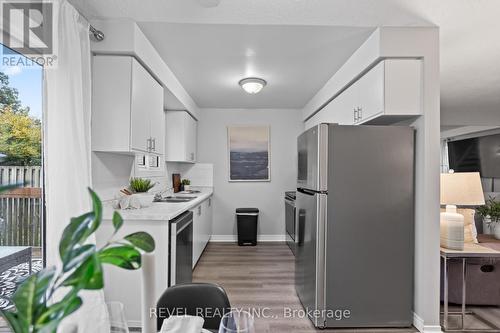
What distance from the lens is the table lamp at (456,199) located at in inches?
91.5

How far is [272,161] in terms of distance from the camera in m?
5.36

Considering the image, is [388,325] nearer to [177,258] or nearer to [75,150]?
[177,258]

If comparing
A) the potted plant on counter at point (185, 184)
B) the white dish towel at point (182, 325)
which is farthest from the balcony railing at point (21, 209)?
the potted plant on counter at point (185, 184)

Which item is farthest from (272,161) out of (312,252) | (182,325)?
(182,325)

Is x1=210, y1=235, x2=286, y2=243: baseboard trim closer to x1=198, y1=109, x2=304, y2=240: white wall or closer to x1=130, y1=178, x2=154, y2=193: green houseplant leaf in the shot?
x1=198, y1=109, x2=304, y2=240: white wall

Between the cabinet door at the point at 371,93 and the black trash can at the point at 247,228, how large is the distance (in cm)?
277

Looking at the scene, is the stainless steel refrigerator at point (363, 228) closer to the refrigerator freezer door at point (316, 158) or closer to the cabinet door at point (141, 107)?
the refrigerator freezer door at point (316, 158)

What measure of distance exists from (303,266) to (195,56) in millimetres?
2391

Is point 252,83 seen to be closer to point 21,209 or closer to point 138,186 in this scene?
point 138,186

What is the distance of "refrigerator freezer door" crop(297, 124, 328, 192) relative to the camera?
7.45 feet

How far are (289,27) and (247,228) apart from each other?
3.49 m

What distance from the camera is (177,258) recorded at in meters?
2.44

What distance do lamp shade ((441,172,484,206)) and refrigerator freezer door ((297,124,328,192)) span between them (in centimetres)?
113

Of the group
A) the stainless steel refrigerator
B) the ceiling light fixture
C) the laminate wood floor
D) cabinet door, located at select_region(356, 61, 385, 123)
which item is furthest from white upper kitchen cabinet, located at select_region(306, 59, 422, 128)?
the laminate wood floor
